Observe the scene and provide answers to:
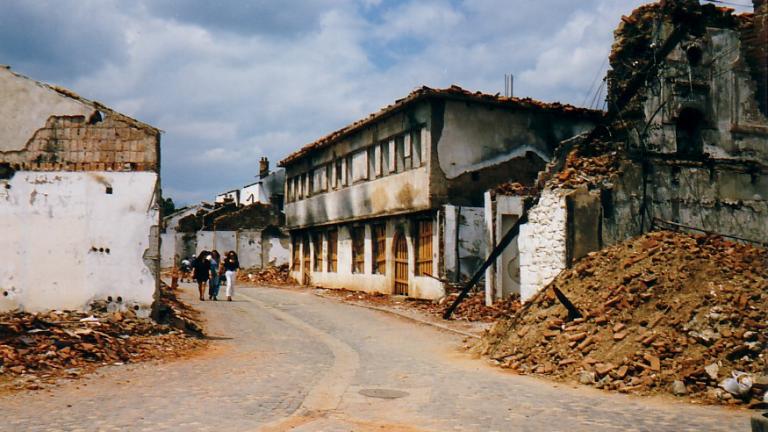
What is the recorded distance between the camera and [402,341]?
47.0 feet

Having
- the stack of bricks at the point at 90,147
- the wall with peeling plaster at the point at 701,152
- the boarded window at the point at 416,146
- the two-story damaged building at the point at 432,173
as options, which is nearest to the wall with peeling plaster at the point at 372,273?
the two-story damaged building at the point at 432,173

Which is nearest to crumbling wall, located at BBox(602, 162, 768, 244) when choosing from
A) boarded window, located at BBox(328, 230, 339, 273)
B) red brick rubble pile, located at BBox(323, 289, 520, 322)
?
red brick rubble pile, located at BBox(323, 289, 520, 322)

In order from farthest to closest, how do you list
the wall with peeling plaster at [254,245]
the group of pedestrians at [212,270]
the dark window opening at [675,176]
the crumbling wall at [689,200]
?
the wall with peeling plaster at [254,245] < the group of pedestrians at [212,270] < the dark window opening at [675,176] < the crumbling wall at [689,200]

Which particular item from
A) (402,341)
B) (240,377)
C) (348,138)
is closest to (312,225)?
(348,138)

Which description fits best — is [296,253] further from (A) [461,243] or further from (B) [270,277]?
(A) [461,243]

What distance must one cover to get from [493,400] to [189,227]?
44.8 meters

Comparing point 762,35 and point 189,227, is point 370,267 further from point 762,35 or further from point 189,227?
point 189,227

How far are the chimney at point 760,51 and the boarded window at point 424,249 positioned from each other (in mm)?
10846

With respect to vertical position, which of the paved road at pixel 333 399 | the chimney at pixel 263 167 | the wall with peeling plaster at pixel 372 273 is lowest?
the paved road at pixel 333 399

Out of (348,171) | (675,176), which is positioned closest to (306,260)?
(348,171)

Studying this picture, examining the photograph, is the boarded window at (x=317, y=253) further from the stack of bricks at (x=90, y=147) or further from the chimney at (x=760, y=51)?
the chimney at (x=760, y=51)

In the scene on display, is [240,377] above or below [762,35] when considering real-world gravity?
below

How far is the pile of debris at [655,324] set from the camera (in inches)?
340

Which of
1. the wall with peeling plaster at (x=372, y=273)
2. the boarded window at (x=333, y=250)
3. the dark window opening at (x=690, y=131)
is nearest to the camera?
the dark window opening at (x=690, y=131)
